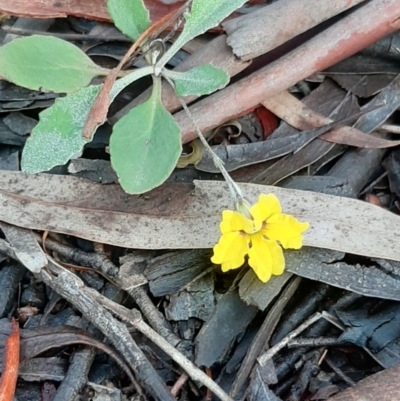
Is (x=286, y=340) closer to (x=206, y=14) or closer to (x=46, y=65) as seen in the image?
(x=206, y=14)

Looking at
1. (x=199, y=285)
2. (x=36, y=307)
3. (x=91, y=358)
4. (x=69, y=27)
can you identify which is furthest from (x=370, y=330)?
(x=69, y=27)

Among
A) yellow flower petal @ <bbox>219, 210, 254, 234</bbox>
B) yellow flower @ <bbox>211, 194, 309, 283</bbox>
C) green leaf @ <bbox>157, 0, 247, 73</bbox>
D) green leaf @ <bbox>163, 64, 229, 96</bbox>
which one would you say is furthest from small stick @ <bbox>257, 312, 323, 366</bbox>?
green leaf @ <bbox>157, 0, 247, 73</bbox>

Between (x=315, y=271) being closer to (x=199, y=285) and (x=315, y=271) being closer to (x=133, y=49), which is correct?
(x=199, y=285)

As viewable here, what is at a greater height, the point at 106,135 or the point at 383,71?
the point at 383,71

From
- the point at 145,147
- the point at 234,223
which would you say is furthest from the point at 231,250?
the point at 145,147

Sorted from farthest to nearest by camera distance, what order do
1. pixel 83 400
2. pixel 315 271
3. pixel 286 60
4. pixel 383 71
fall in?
pixel 383 71 < pixel 286 60 < pixel 315 271 < pixel 83 400

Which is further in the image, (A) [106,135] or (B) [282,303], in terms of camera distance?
(A) [106,135]

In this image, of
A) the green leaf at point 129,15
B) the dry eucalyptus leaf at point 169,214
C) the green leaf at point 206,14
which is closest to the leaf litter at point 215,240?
the dry eucalyptus leaf at point 169,214
